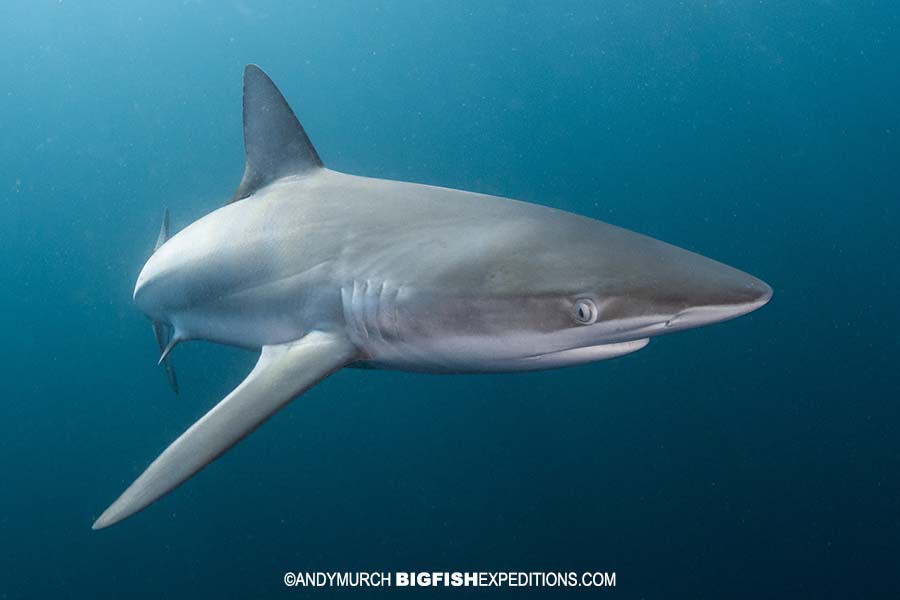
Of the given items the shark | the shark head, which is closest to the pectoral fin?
the shark

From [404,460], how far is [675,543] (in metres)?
4.81

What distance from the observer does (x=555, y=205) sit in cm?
2180

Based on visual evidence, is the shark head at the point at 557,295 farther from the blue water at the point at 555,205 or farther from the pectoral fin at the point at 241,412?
the blue water at the point at 555,205

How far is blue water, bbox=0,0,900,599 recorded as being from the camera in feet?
31.9

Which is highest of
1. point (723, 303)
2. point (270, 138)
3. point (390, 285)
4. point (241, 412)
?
point (270, 138)

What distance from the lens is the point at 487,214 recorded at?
8.72 ft

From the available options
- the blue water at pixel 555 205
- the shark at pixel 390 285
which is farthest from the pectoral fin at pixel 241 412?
the blue water at pixel 555 205

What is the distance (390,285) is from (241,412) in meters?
0.73

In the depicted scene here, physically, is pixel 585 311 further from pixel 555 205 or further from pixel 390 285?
pixel 555 205

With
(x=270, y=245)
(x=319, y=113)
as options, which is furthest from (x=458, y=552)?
(x=319, y=113)

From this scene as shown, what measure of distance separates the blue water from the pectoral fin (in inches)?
270

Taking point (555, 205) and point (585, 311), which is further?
point (555, 205)

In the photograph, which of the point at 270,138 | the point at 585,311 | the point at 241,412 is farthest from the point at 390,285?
Result: the point at 270,138

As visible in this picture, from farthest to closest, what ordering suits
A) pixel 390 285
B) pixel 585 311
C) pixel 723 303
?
pixel 390 285 → pixel 585 311 → pixel 723 303
